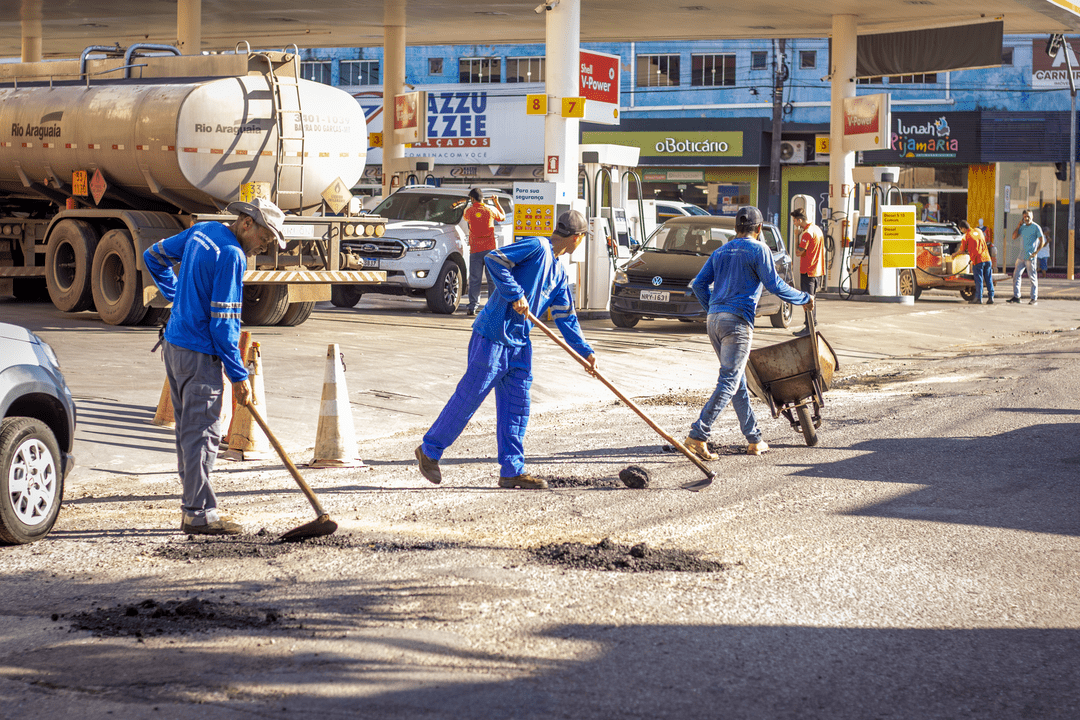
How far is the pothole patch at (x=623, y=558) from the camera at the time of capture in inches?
230

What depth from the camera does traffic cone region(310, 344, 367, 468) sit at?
870 cm

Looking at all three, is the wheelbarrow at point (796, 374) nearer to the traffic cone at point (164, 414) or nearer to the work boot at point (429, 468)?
the work boot at point (429, 468)

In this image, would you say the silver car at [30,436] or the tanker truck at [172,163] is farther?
the tanker truck at [172,163]

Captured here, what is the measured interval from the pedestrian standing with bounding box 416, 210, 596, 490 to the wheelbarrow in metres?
2.08

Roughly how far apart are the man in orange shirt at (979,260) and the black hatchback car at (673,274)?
→ 7.93 meters

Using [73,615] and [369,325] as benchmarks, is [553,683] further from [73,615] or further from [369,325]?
[369,325]

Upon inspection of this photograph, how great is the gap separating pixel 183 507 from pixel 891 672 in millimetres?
3815

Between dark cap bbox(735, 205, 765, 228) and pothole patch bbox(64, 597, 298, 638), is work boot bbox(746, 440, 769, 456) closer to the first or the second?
dark cap bbox(735, 205, 765, 228)

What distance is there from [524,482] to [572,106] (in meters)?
11.7

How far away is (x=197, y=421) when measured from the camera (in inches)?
257

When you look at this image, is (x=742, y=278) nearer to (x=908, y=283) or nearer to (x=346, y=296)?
(x=346, y=296)

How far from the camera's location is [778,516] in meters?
7.06

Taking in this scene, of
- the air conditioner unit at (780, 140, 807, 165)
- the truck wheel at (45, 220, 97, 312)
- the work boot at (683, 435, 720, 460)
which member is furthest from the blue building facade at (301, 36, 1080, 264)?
the work boot at (683, 435, 720, 460)

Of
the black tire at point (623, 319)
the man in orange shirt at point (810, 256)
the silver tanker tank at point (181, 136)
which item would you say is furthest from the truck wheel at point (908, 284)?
the silver tanker tank at point (181, 136)
